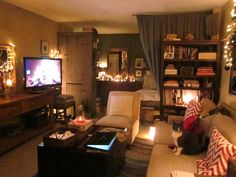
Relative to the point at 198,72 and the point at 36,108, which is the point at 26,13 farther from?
the point at 198,72

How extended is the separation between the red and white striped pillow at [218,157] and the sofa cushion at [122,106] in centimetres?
190

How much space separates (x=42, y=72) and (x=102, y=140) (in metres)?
2.56

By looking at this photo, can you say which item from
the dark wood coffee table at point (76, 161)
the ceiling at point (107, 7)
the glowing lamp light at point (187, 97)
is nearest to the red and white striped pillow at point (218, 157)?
the dark wood coffee table at point (76, 161)

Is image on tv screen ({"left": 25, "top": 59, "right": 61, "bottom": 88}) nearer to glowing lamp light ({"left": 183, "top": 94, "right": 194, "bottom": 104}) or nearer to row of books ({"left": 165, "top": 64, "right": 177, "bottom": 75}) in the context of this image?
row of books ({"left": 165, "top": 64, "right": 177, "bottom": 75})

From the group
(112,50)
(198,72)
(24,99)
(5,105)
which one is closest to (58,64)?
(24,99)

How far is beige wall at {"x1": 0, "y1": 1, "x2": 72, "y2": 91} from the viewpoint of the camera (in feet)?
12.3

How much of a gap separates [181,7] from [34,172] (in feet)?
11.8

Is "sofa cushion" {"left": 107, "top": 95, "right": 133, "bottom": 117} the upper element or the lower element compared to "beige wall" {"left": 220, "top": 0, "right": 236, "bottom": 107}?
lower

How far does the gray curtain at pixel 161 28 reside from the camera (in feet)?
13.6

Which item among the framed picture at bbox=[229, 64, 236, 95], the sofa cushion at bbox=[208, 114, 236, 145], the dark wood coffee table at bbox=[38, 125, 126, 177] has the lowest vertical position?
the dark wood coffee table at bbox=[38, 125, 126, 177]

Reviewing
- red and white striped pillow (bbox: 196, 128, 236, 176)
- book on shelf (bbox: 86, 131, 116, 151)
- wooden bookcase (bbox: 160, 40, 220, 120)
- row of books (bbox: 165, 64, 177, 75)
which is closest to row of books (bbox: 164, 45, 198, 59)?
wooden bookcase (bbox: 160, 40, 220, 120)

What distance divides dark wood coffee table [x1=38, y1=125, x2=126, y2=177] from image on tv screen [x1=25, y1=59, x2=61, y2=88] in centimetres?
203

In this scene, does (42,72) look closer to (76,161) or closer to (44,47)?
(44,47)

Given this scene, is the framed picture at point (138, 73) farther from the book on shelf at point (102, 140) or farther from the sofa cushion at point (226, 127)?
the sofa cushion at point (226, 127)
